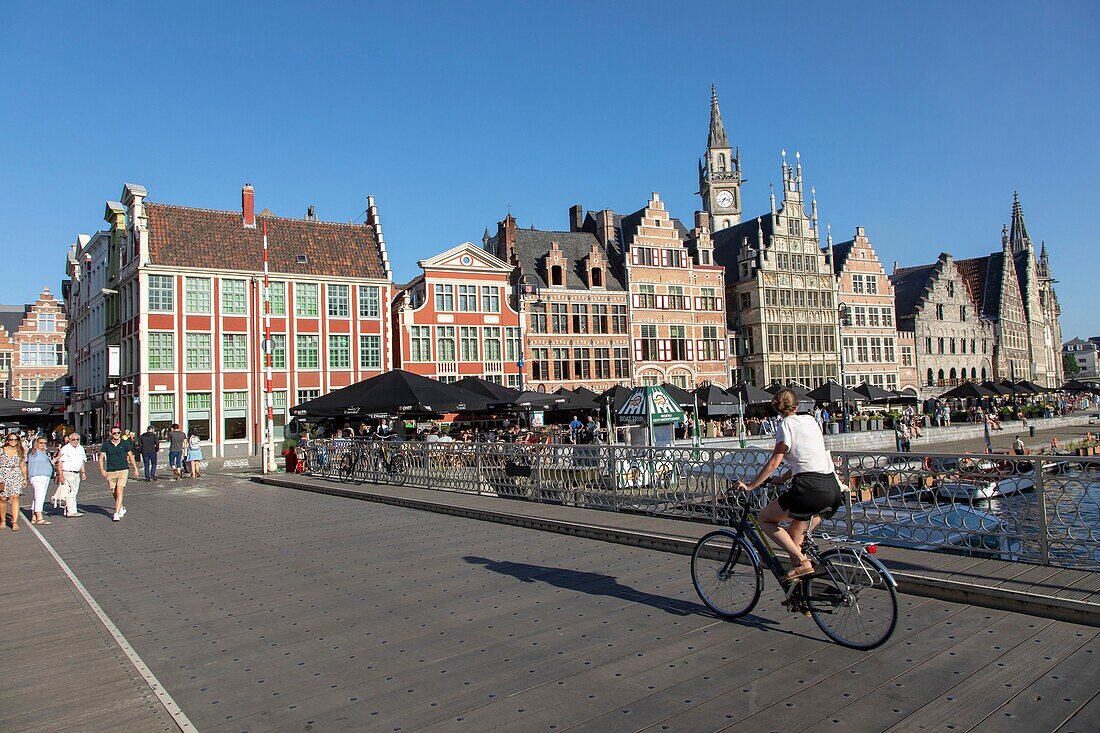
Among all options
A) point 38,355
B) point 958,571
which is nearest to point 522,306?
point 958,571

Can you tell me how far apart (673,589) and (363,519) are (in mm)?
7409

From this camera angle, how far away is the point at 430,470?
17.6 m

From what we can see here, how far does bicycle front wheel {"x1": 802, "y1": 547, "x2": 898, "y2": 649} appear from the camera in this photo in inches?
215

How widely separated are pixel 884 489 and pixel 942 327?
67911mm

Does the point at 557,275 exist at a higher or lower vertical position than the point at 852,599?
higher

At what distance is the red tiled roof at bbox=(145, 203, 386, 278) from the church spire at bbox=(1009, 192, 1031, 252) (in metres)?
102

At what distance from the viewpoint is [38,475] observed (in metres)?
14.1

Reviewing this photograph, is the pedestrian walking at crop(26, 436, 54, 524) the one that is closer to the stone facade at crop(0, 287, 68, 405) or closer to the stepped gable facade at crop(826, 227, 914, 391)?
the stepped gable facade at crop(826, 227, 914, 391)

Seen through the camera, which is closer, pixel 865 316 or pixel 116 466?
pixel 116 466

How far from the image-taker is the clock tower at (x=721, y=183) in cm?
8694

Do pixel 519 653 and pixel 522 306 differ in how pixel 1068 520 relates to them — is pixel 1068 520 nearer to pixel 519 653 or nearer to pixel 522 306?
pixel 519 653

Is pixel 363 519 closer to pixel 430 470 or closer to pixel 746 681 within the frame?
pixel 430 470

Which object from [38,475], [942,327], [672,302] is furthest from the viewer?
[942,327]

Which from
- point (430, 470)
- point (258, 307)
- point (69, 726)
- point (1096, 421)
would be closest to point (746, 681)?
point (69, 726)
